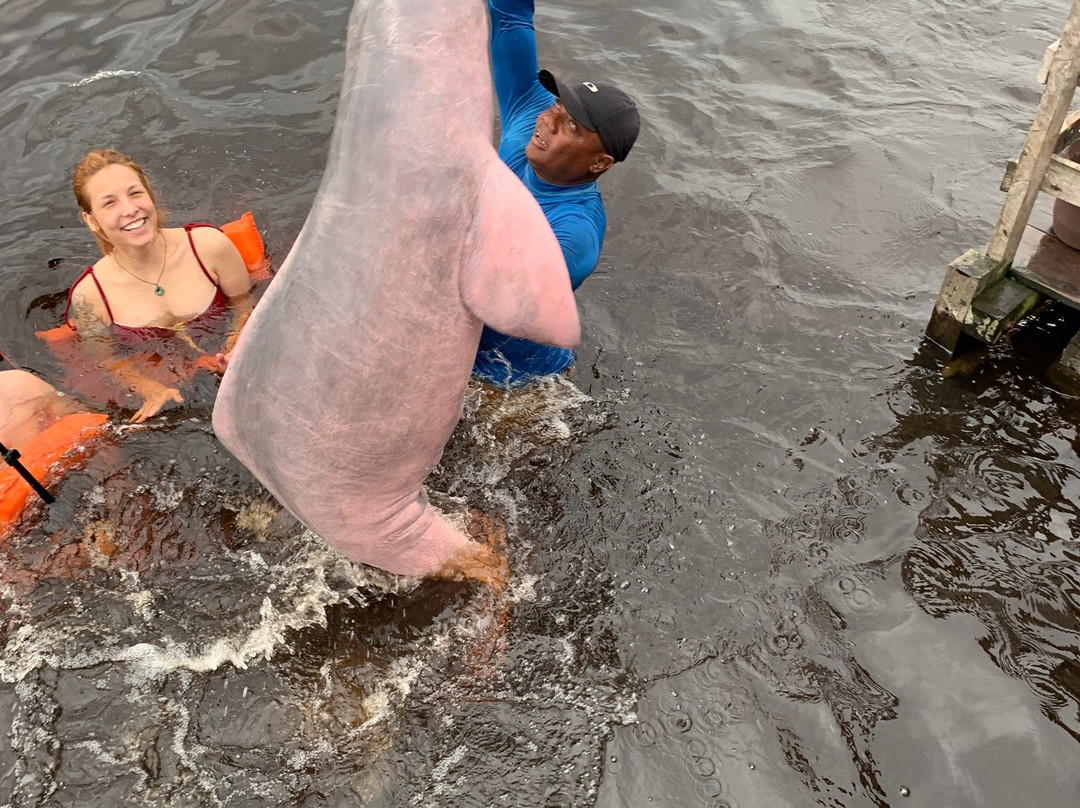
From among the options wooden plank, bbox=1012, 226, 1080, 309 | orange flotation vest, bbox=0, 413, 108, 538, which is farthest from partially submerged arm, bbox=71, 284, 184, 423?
wooden plank, bbox=1012, 226, 1080, 309

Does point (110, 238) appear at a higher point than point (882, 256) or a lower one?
higher

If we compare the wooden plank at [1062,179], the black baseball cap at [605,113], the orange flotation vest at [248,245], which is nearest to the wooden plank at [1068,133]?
the wooden plank at [1062,179]

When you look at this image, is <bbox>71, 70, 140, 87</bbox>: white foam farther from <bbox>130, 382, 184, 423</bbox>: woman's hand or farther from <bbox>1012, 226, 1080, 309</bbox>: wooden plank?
<bbox>1012, 226, 1080, 309</bbox>: wooden plank

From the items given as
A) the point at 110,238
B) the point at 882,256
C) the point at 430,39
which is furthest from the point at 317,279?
the point at 882,256

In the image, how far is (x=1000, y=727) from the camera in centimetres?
362

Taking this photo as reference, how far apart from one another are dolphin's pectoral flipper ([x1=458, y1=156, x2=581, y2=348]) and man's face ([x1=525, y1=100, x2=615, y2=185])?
1.02m

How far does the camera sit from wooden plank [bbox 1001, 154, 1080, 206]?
4.53m

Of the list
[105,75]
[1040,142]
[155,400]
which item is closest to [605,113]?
[1040,142]

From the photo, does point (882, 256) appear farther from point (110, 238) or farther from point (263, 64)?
point (263, 64)

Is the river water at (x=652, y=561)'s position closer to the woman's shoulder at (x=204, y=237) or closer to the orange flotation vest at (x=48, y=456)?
the orange flotation vest at (x=48, y=456)

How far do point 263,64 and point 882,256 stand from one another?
5817 mm

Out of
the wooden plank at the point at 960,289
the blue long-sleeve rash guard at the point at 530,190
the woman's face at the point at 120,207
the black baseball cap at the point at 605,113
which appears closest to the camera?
the black baseball cap at the point at 605,113

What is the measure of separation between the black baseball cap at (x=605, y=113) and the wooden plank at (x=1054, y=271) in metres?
2.92

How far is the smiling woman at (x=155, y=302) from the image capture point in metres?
4.81
